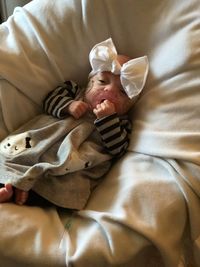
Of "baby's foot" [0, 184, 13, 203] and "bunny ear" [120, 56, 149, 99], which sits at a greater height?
"bunny ear" [120, 56, 149, 99]

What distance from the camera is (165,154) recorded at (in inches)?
39.0

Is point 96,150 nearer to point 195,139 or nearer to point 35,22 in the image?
point 195,139

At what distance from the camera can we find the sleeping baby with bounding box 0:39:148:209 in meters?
1.01

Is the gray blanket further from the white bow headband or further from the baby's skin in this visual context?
the white bow headband

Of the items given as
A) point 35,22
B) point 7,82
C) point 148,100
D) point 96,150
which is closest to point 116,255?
point 96,150

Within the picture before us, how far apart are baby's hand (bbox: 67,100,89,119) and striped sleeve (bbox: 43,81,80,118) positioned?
20 millimetres

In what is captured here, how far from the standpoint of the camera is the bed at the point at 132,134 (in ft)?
2.93

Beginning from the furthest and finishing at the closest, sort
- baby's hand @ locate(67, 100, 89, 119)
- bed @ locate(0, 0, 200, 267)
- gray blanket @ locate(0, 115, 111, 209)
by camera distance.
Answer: baby's hand @ locate(67, 100, 89, 119)
gray blanket @ locate(0, 115, 111, 209)
bed @ locate(0, 0, 200, 267)

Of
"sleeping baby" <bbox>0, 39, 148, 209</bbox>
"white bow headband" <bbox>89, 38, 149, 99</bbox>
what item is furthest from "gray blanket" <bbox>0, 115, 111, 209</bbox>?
"white bow headband" <bbox>89, 38, 149, 99</bbox>

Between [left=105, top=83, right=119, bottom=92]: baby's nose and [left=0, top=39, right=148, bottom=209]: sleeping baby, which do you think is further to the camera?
[left=105, top=83, right=119, bottom=92]: baby's nose

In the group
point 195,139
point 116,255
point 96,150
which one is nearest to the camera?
point 116,255

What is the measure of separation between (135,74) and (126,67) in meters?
0.03

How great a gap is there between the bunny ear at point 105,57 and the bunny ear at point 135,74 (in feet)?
0.08

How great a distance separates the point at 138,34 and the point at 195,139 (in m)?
0.34
